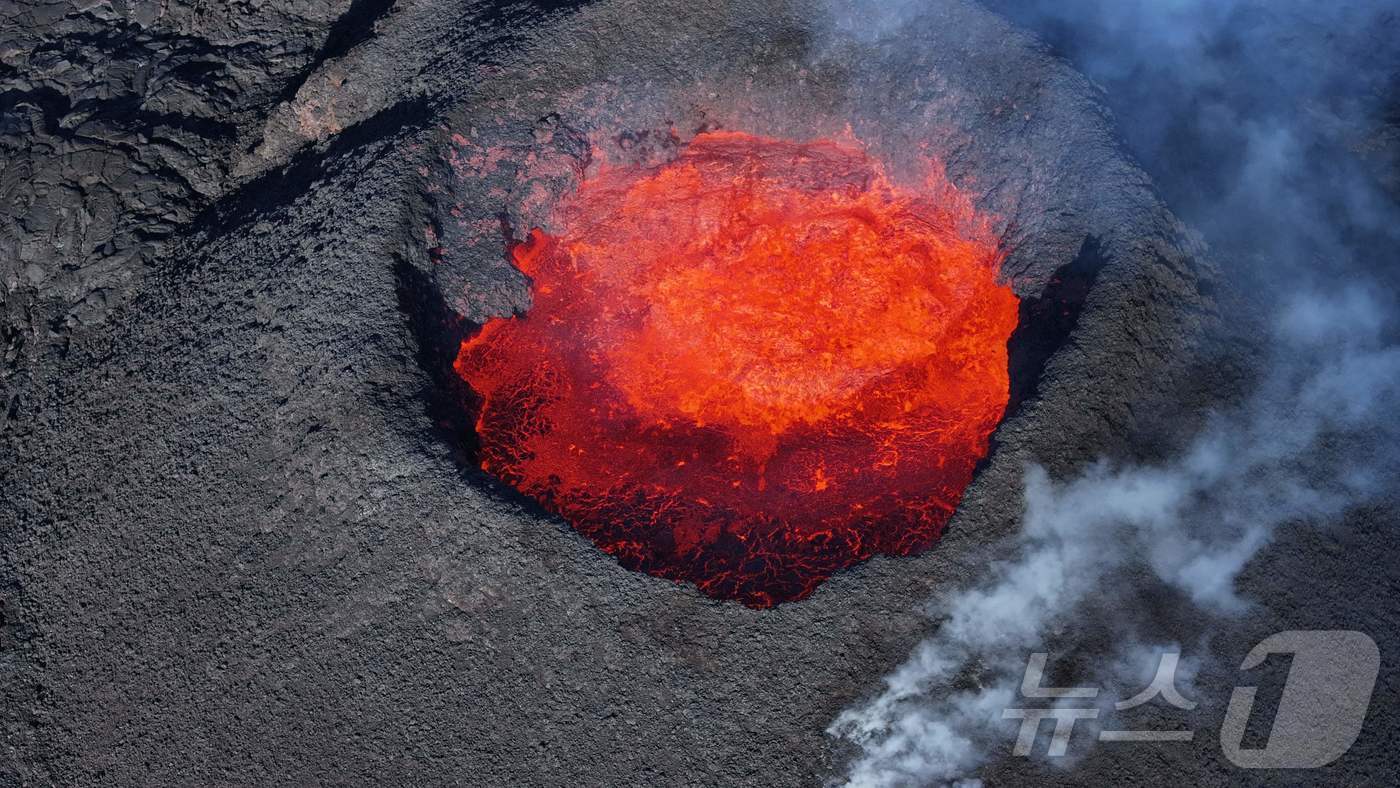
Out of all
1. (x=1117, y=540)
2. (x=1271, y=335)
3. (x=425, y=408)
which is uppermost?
(x=1271, y=335)

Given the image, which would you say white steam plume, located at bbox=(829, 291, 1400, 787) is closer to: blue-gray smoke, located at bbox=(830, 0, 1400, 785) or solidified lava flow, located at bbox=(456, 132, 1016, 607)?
blue-gray smoke, located at bbox=(830, 0, 1400, 785)

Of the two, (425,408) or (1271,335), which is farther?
(425,408)

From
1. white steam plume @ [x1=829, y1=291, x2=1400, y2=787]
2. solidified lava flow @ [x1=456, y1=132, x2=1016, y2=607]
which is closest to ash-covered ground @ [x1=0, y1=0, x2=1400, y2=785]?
white steam plume @ [x1=829, y1=291, x2=1400, y2=787]

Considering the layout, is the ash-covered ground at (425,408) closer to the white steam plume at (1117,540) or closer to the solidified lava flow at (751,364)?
the white steam plume at (1117,540)

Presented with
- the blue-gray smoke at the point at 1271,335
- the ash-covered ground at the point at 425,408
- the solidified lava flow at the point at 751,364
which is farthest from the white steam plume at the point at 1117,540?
the solidified lava flow at the point at 751,364

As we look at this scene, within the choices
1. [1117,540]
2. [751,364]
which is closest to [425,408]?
[751,364]

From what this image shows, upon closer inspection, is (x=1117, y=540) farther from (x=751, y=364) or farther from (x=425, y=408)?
(x=425, y=408)

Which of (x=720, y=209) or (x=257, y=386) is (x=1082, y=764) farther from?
(x=257, y=386)
